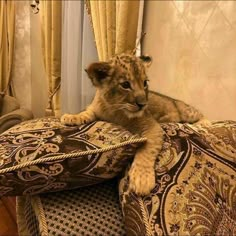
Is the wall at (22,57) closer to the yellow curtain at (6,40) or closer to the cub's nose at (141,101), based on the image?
the yellow curtain at (6,40)

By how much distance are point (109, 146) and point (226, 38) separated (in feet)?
3.00

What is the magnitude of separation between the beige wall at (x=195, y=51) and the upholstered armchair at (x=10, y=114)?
144 centimetres

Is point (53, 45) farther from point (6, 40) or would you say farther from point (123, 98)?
point (123, 98)

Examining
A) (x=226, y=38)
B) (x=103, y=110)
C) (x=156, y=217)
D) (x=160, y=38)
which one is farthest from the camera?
(x=160, y=38)

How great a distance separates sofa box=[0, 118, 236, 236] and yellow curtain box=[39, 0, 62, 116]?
160cm

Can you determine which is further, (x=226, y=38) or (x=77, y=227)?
(x=226, y=38)

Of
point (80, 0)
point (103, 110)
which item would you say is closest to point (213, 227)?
point (103, 110)

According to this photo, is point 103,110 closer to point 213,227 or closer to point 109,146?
point 109,146

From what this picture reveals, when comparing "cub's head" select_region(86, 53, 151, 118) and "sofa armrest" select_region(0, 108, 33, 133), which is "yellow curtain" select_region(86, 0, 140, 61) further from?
"sofa armrest" select_region(0, 108, 33, 133)

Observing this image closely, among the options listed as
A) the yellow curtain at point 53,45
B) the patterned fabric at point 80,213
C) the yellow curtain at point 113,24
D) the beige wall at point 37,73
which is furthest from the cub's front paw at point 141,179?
the beige wall at point 37,73

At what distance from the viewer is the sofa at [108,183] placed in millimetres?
683

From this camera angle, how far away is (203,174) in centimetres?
77

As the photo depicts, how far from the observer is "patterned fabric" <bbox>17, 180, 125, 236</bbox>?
2.40 ft

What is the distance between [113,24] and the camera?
1.64 meters
